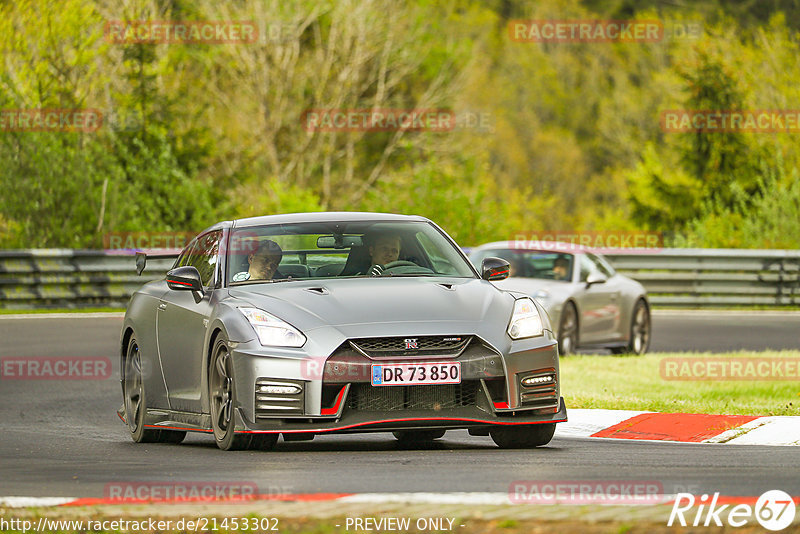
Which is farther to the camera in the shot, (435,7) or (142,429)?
(435,7)

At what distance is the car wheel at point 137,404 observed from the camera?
11.1 metres

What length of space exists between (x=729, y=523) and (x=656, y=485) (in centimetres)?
130

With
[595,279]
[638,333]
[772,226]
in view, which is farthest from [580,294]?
[772,226]

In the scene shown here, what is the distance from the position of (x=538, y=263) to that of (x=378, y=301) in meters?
11.3

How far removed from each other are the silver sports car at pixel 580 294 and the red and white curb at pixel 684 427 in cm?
713

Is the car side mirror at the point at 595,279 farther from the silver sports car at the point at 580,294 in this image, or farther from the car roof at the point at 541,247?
the car roof at the point at 541,247

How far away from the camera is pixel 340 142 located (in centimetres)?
4809

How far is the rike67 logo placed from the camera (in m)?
6.01

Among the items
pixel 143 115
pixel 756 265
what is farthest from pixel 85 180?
pixel 756 265

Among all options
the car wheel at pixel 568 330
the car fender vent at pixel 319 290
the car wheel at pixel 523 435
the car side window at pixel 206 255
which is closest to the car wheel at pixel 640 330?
the car wheel at pixel 568 330

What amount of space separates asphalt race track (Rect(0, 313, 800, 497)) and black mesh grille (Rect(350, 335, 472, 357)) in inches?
24.0

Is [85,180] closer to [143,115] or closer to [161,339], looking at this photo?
[143,115]

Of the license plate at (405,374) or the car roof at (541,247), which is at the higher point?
the license plate at (405,374)

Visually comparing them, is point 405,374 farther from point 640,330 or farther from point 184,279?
point 640,330
